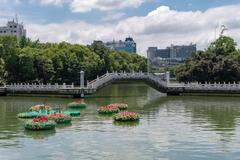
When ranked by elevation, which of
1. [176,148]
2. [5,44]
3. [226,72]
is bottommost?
[176,148]

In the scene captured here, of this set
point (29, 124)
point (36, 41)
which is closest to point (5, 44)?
point (36, 41)

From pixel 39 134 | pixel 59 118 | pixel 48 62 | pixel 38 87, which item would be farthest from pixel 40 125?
pixel 48 62

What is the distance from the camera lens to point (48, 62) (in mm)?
87250

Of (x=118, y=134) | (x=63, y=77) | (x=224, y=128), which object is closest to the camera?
(x=118, y=134)

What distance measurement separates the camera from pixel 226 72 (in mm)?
78312

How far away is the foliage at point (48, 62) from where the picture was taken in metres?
82.8

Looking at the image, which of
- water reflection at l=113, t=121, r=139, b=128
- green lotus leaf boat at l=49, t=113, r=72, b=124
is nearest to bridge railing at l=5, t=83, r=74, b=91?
green lotus leaf boat at l=49, t=113, r=72, b=124

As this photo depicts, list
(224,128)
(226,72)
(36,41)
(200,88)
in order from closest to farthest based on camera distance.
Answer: (224,128) → (200,88) → (226,72) → (36,41)

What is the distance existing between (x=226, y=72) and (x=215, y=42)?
1396 cm

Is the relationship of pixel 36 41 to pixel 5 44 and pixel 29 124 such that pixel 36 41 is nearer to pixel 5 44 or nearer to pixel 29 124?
pixel 5 44

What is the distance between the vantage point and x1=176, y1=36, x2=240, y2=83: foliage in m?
78.1

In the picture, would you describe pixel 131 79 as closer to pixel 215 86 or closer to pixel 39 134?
pixel 215 86

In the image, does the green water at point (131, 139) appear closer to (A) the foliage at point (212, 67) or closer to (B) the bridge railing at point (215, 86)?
(B) the bridge railing at point (215, 86)

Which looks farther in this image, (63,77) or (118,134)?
(63,77)
